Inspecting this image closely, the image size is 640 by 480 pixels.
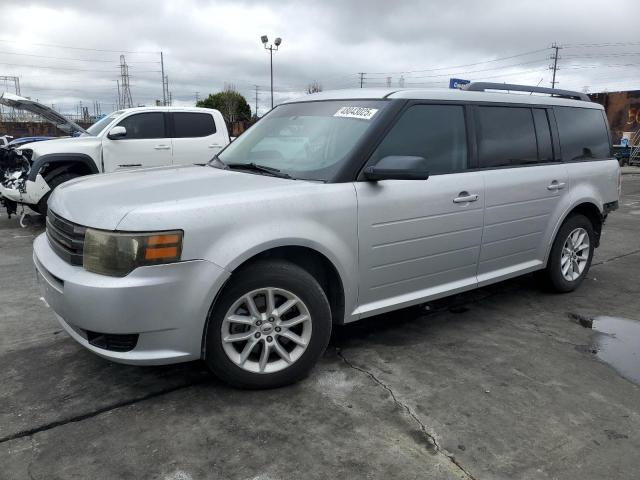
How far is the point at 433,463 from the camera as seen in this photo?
2.46 meters

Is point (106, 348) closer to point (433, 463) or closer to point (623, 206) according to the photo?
point (433, 463)

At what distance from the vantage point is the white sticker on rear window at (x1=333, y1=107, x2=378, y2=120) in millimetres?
3537

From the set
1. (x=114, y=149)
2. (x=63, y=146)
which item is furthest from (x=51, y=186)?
(x=114, y=149)

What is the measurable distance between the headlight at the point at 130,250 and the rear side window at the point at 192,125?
6.94m

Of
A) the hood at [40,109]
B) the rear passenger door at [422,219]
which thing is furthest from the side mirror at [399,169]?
the hood at [40,109]

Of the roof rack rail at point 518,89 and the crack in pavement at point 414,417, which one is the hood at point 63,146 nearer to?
the roof rack rail at point 518,89

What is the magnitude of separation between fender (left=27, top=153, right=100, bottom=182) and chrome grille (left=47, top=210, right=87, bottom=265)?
540cm

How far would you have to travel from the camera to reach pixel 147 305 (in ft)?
8.64

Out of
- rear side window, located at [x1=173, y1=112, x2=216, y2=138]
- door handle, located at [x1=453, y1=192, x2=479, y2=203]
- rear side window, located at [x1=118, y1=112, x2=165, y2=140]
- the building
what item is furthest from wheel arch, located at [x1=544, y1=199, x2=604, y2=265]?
the building

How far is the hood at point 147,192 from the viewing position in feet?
9.03

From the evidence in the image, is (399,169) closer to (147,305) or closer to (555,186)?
(147,305)

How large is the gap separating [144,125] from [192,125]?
84 cm

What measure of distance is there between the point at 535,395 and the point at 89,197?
2.83 meters

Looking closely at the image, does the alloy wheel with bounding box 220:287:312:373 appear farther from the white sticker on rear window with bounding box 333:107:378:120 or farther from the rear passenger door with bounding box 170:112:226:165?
the rear passenger door with bounding box 170:112:226:165
